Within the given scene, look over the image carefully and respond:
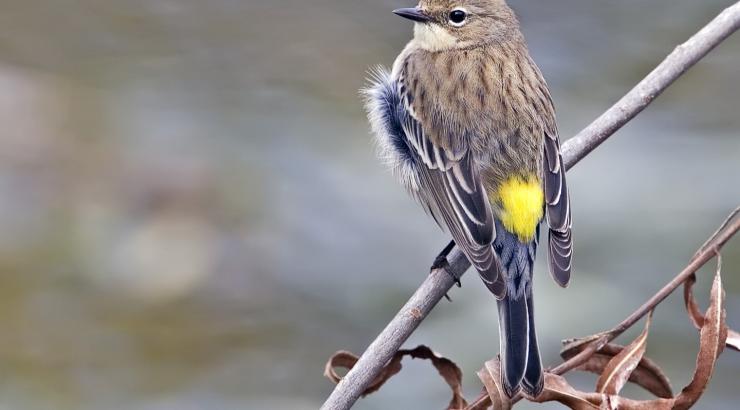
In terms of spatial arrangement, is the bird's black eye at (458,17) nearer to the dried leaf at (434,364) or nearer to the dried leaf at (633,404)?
the dried leaf at (434,364)

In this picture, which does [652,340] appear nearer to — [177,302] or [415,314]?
[177,302]

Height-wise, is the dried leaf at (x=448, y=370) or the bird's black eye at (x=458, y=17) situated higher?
the bird's black eye at (x=458, y=17)

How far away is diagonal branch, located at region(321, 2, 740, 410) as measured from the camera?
4.27m

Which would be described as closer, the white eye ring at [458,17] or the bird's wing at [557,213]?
the bird's wing at [557,213]

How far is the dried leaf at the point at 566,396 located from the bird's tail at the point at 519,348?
0.28ft

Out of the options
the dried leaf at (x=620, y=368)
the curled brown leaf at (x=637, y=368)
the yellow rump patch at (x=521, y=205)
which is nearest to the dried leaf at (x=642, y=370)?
the curled brown leaf at (x=637, y=368)

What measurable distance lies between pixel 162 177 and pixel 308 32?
2.55 metres

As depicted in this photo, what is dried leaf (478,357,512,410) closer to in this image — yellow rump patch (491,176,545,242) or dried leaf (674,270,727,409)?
dried leaf (674,270,727,409)

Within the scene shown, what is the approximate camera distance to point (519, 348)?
4.70 metres

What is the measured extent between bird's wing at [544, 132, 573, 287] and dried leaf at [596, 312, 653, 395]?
0.80m

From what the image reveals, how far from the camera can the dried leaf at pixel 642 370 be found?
4488 millimetres

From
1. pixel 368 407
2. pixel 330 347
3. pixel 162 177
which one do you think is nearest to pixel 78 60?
pixel 162 177

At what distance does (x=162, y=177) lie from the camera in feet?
32.0

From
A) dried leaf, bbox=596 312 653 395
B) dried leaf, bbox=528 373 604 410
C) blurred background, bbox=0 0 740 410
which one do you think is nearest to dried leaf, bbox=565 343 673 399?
dried leaf, bbox=596 312 653 395
